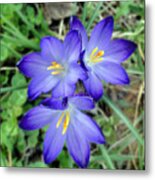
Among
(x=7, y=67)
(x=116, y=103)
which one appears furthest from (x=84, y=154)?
(x=7, y=67)

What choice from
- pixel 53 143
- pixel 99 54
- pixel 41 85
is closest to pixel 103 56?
pixel 99 54

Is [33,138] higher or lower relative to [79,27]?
lower

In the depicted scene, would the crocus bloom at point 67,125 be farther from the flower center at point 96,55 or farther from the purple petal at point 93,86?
the flower center at point 96,55

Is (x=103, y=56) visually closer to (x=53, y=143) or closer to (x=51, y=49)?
(x=51, y=49)

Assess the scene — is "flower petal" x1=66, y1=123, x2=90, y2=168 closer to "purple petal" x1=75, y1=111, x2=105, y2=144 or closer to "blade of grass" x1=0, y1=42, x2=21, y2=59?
"purple petal" x1=75, y1=111, x2=105, y2=144

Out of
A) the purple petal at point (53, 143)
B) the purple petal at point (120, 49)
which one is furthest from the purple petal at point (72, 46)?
the purple petal at point (53, 143)

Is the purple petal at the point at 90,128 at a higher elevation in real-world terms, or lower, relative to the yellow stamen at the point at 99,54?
lower

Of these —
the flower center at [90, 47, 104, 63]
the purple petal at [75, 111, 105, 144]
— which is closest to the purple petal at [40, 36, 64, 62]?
the flower center at [90, 47, 104, 63]

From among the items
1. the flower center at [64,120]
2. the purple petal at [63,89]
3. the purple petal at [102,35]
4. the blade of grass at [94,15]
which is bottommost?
the flower center at [64,120]
